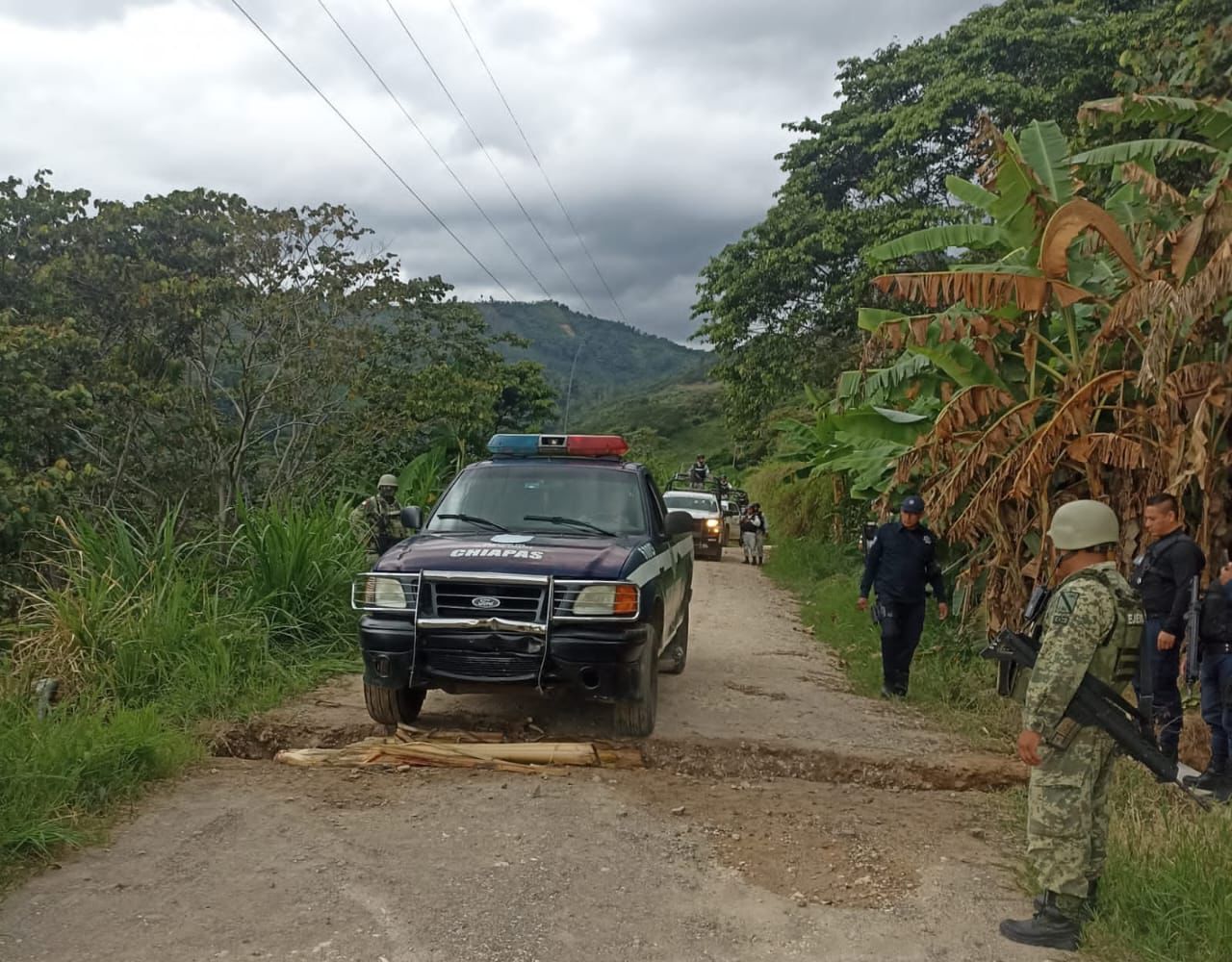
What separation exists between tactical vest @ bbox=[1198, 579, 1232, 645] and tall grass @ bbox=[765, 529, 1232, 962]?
89cm

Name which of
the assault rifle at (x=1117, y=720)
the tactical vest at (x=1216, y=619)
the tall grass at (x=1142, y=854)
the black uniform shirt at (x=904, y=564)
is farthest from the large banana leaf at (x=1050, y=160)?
the assault rifle at (x=1117, y=720)

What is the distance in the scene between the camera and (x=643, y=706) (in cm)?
615

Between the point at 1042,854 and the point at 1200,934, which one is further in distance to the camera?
the point at 1042,854

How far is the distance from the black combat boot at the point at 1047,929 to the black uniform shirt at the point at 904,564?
13.9 feet

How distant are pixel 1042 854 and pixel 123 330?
522 inches

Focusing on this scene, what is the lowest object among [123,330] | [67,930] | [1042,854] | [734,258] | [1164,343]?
[67,930]

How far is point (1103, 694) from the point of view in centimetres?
365

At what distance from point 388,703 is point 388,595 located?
782 mm

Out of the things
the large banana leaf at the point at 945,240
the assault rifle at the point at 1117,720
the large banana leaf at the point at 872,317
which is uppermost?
the large banana leaf at the point at 945,240

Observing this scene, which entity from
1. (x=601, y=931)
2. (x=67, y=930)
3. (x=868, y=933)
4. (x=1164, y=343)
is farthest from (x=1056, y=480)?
(x=67, y=930)

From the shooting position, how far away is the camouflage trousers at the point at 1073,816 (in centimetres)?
367

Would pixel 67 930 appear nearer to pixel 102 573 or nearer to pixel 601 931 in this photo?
pixel 601 931

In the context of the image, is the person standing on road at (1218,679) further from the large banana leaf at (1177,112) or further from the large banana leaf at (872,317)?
the large banana leaf at (872,317)

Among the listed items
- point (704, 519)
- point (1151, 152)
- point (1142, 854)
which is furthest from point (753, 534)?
point (1142, 854)
